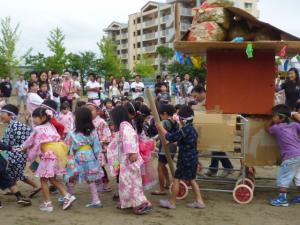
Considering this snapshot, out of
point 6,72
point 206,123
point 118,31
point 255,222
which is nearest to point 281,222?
point 255,222

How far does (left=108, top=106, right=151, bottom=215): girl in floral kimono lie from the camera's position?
5660mm

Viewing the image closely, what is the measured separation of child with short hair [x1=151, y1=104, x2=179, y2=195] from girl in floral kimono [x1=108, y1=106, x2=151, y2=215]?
75 centimetres

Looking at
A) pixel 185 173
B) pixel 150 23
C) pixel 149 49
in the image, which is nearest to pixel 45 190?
pixel 185 173

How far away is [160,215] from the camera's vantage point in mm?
5723

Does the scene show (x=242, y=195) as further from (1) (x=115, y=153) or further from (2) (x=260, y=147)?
(1) (x=115, y=153)

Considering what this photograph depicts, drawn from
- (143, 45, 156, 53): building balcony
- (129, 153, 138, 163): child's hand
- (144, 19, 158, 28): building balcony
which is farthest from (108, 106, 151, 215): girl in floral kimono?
(144, 19, 158, 28): building balcony

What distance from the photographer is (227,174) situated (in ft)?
26.7

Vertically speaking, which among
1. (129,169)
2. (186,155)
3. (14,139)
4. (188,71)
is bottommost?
(129,169)

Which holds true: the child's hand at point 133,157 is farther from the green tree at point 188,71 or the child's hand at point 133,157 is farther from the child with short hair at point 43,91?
the green tree at point 188,71

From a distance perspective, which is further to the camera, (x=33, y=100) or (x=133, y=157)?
(x=33, y=100)

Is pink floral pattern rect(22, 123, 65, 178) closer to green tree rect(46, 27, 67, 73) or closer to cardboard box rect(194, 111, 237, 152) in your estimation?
cardboard box rect(194, 111, 237, 152)

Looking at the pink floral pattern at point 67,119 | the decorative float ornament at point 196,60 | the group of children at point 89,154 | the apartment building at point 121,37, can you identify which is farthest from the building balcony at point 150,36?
the group of children at point 89,154

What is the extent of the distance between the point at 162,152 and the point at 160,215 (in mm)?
1271

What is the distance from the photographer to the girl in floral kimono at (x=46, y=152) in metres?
5.81
